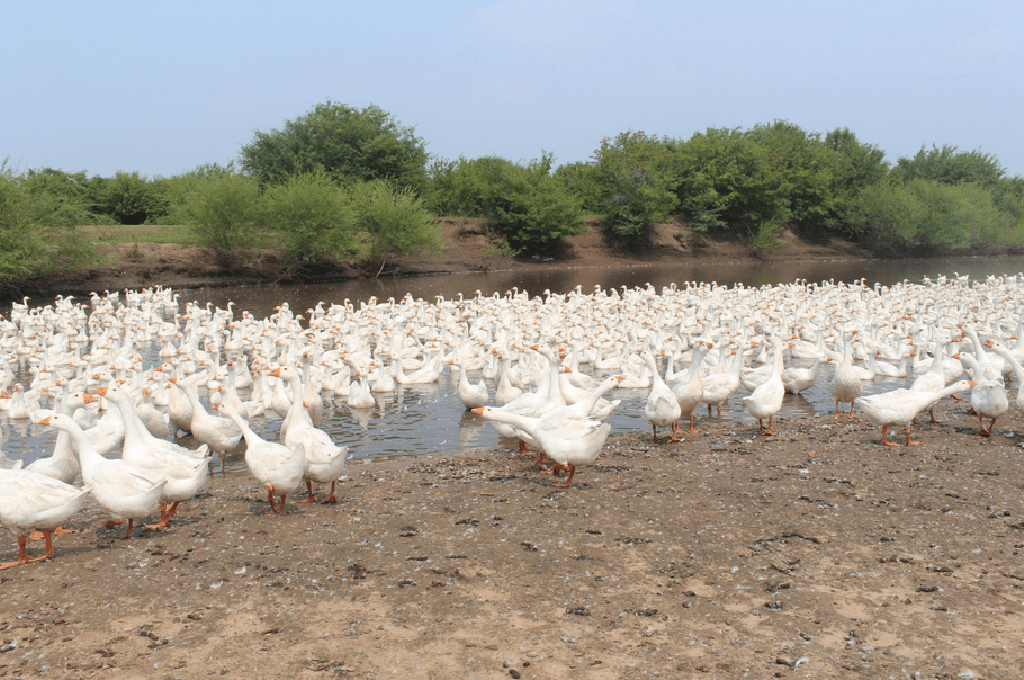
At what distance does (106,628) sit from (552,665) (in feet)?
11.7

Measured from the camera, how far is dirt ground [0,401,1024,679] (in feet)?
18.8

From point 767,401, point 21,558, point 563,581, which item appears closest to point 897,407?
point 767,401

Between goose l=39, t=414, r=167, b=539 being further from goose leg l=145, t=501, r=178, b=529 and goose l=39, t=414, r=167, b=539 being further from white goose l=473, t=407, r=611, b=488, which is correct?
white goose l=473, t=407, r=611, b=488

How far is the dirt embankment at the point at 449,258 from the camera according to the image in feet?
138

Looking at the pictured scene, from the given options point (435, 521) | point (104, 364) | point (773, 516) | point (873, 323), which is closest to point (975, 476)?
point (773, 516)

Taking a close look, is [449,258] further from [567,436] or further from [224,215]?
[567,436]

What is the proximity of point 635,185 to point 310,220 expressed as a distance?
3274cm

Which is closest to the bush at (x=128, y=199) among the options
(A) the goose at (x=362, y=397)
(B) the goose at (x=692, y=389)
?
(A) the goose at (x=362, y=397)

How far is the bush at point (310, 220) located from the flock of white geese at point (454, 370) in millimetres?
13875

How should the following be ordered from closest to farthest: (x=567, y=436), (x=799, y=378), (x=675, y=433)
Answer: (x=567, y=436)
(x=675, y=433)
(x=799, y=378)

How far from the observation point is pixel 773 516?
8.54 m

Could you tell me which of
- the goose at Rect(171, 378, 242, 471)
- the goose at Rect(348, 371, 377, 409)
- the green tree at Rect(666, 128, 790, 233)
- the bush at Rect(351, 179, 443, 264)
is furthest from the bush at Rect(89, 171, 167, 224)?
the goose at Rect(171, 378, 242, 471)

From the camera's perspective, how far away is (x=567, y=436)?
32.2ft

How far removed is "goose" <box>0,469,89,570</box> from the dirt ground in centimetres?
41
